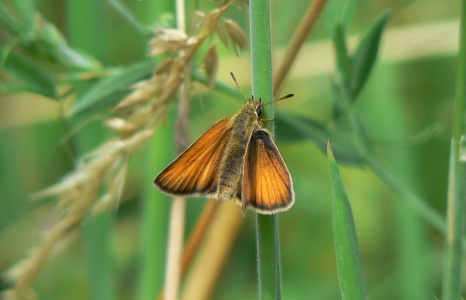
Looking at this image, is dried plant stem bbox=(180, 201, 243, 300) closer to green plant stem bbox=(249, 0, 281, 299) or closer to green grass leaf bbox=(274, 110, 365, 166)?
green grass leaf bbox=(274, 110, 365, 166)

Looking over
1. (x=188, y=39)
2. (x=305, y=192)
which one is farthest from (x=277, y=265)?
(x=305, y=192)

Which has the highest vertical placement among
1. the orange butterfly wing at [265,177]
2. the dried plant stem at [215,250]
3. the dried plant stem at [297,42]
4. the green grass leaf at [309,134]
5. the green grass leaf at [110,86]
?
the dried plant stem at [297,42]

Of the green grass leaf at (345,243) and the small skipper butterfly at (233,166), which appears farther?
Result: the small skipper butterfly at (233,166)

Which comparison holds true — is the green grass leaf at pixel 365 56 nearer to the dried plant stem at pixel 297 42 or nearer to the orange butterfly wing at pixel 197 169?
the dried plant stem at pixel 297 42

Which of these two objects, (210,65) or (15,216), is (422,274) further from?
(15,216)

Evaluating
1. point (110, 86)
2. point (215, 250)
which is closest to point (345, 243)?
point (110, 86)

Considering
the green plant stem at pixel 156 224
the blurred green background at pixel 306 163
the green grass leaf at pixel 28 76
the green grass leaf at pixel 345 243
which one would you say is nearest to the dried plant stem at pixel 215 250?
the blurred green background at pixel 306 163
